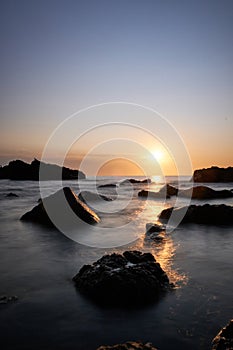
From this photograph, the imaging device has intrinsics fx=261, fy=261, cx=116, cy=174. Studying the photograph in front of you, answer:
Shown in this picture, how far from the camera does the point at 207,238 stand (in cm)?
845

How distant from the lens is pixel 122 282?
429cm

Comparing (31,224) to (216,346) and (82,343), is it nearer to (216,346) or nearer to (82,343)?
(82,343)

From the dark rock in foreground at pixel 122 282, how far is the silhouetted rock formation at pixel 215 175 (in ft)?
223

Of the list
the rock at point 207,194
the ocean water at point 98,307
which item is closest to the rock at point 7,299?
the ocean water at point 98,307

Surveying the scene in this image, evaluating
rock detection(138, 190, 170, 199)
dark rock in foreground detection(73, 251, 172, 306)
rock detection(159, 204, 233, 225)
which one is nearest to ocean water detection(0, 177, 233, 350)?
dark rock in foreground detection(73, 251, 172, 306)

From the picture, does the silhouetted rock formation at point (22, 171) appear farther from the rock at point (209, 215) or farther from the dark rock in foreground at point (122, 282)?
the dark rock in foreground at point (122, 282)

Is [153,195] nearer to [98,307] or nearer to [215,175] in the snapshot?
[98,307]

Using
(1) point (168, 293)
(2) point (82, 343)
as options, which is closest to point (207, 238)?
(1) point (168, 293)

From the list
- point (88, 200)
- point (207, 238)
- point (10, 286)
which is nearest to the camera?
point (10, 286)

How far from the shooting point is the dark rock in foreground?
13.7 feet

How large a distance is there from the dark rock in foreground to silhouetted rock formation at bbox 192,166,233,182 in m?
68.0

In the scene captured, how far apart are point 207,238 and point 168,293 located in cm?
464

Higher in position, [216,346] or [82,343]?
[216,346]

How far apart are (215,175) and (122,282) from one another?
6891 centimetres
